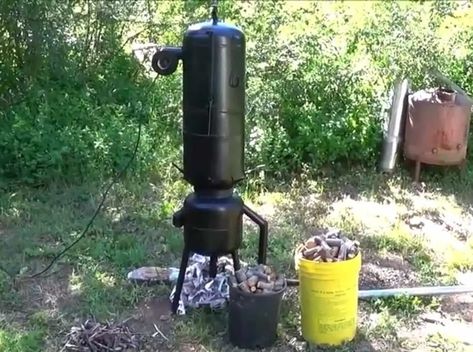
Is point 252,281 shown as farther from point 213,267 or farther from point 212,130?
point 212,130

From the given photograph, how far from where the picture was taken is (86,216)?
4.77 m

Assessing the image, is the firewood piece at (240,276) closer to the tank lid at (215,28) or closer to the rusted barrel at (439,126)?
the tank lid at (215,28)

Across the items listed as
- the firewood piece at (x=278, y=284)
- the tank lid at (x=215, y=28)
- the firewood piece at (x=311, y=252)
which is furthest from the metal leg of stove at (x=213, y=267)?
the tank lid at (x=215, y=28)

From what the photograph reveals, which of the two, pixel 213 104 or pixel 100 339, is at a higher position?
pixel 213 104

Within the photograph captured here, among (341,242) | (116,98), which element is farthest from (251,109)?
(341,242)

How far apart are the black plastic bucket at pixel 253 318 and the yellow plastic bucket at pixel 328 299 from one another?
0.12 meters

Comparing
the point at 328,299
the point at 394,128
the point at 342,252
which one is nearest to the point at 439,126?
the point at 394,128

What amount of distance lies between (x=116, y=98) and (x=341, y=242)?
9.90 feet

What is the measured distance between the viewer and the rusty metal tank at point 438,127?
523 cm

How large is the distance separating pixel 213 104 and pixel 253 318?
0.93m

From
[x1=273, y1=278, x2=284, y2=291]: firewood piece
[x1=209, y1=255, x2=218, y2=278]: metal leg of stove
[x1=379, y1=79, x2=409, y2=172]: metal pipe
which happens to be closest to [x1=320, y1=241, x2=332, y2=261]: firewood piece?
[x1=273, y1=278, x2=284, y2=291]: firewood piece

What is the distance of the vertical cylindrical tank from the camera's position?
11.0 ft

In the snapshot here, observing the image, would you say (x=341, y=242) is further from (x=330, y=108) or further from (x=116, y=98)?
(x=116, y=98)

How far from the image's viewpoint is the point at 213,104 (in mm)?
3381
